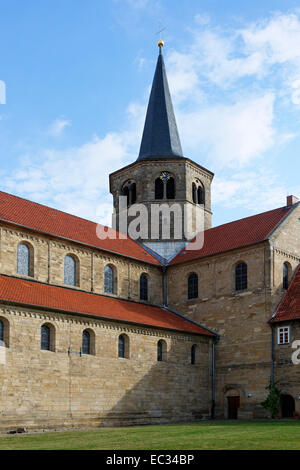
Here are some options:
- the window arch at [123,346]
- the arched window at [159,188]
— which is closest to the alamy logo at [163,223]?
the arched window at [159,188]

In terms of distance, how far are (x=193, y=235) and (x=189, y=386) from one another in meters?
14.4

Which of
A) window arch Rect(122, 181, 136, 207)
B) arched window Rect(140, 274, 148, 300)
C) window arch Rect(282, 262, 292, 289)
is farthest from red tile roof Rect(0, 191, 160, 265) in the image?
window arch Rect(282, 262, 292, 289)

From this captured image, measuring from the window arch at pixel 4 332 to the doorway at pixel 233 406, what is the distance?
15.9 meters

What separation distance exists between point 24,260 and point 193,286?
12900 mm

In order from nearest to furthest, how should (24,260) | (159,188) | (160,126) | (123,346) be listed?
(123,346), (24,260), (159,188), (160,126)

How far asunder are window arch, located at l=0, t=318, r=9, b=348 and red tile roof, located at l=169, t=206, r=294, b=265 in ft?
55.3

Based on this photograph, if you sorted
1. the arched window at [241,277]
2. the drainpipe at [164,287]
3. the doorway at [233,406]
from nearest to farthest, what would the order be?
1. the doorway at [233,406]
2. the arched window at [241,277]
3. the drainpipe at [164,287]

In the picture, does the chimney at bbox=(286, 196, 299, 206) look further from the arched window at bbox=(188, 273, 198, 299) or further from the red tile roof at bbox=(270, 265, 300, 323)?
the arched window at bbox=(188, 273, 198, 299)

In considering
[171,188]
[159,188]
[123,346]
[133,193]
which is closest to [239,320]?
[123,346]

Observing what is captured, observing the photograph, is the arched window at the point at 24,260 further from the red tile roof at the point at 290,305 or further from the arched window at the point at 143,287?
the red tile roof at the point at 290,305

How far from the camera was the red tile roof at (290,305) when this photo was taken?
3383 centimetres

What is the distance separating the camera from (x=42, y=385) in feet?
91.1

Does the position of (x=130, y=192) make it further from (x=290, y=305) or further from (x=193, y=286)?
(x=290, y=305)

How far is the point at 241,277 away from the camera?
3741 cm
